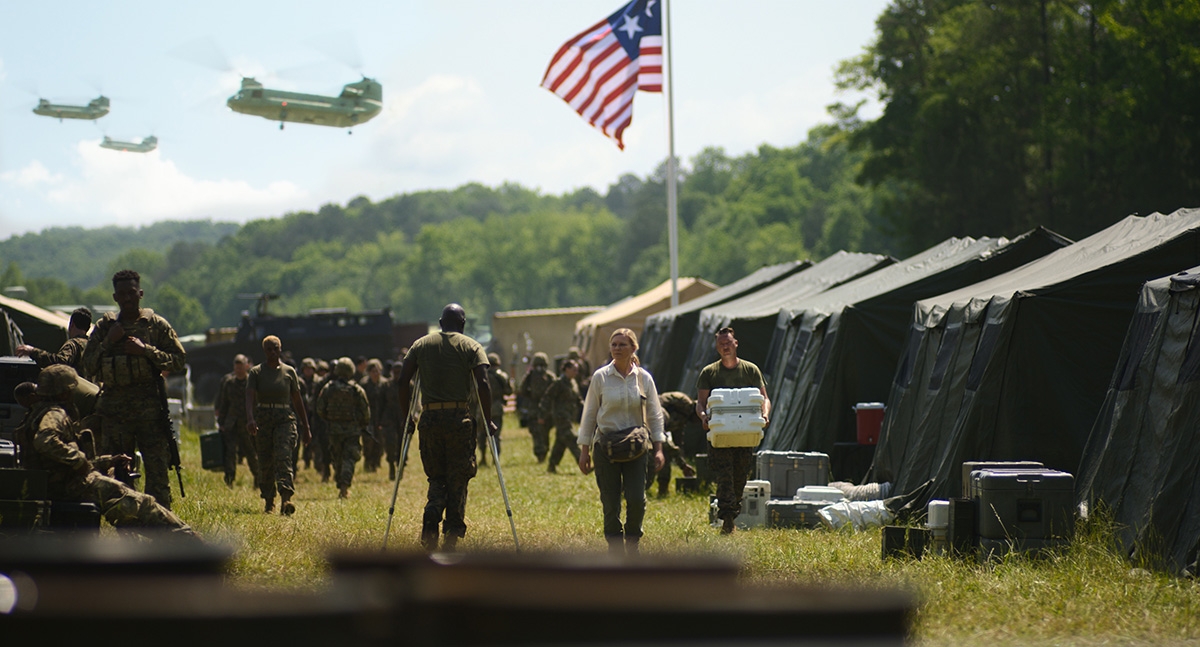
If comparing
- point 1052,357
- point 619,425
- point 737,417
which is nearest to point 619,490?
point 619,425

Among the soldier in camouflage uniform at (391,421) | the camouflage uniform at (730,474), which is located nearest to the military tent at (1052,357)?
the camouflage uniform at (730,474)

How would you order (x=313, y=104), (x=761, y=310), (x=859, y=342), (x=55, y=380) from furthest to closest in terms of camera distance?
(x=313, y=104) < (x=761, y=310) < (x=859, y=342) < (x=55, y=380)

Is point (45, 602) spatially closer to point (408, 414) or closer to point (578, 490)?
point (408, 414)

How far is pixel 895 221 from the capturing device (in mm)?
44656

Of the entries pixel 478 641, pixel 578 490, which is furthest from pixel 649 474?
pixel 478 641

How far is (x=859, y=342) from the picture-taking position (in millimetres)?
14359

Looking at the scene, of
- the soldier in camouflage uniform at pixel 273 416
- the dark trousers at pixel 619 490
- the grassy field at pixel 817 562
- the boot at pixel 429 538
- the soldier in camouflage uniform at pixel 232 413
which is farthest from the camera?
the soldier in camouflage uniform at pixel 232 413

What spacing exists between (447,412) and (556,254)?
415 ft

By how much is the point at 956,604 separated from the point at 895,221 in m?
38.9

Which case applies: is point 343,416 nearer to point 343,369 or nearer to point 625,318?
point 343,369

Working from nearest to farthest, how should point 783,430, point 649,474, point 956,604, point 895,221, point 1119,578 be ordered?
point 956,604
point 1119,578
point 649,474
point 783,430
point 895,221

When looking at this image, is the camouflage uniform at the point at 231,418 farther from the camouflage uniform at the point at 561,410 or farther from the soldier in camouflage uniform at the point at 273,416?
the camouflage uniform at the point at 561,410

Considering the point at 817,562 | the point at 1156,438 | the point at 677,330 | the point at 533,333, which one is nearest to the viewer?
the point at 1156,438

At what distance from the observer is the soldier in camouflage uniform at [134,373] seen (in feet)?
31.1
